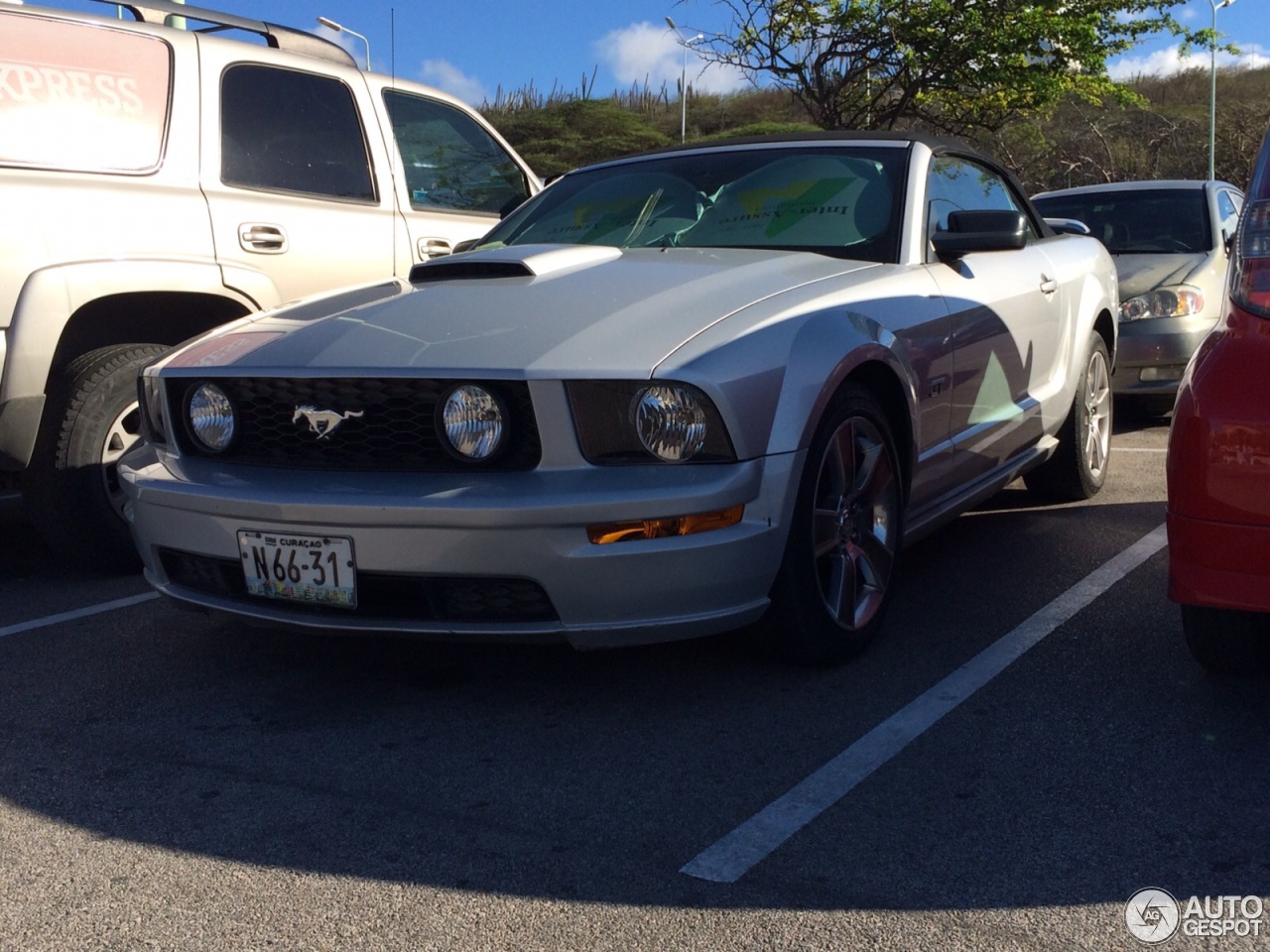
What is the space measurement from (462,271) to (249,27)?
227cm

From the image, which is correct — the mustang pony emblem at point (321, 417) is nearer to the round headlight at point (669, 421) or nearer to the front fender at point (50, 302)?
the round headlight at point (669, 421)

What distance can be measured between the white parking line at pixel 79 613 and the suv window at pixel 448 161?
7.03 feet

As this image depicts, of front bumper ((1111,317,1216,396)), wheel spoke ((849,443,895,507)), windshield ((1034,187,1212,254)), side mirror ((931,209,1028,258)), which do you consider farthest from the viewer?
windshield ((1034,187,1212,254))

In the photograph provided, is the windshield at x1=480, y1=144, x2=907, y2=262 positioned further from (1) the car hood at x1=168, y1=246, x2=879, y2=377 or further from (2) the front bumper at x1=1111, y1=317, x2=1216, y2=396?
(2) the front bumper at x1=1111, y1=317, x2=1216, y2=396

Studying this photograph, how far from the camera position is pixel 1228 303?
9.98 feet

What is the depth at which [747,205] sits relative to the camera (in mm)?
4512

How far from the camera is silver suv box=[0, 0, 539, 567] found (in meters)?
4.50

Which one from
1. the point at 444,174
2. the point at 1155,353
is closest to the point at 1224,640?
the point at 444,174

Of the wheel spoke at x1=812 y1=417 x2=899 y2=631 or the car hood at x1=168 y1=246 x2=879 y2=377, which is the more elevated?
the car hood at x1=168 y1=246 x2=879 y2=377

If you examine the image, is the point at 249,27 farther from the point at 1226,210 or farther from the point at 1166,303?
the point at 1226,210

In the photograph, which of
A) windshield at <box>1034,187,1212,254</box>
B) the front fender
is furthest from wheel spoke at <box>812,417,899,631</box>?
windshield at <box>1034,187,1212,254</box>

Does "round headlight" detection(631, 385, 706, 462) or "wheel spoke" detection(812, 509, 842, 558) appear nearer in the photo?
"round headlight" detection(631, 385, 706, 462)

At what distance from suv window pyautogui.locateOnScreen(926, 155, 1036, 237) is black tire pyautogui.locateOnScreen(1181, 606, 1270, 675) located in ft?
5.36

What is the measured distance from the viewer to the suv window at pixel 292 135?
5285 millimetres
